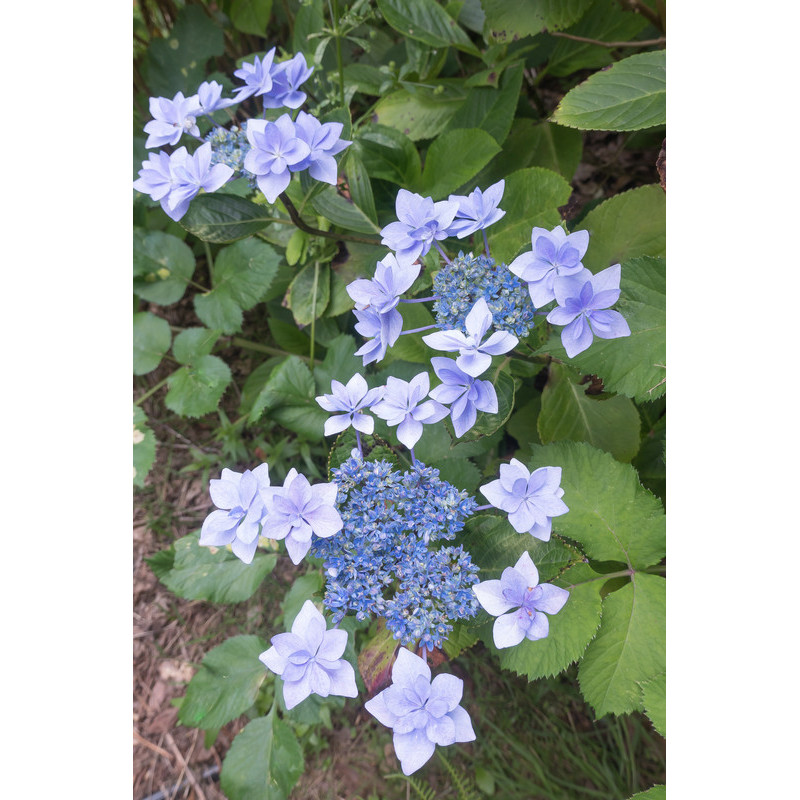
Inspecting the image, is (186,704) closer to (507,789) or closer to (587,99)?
(507,789)

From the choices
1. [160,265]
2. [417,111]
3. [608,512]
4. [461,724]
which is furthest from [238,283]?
[461,724]

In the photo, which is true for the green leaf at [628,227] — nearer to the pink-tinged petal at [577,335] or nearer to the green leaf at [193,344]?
the pink-tinged petal at [577,335]

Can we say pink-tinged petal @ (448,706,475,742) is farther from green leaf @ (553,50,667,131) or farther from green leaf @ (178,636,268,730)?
green leaf @ (553,50,667,131)

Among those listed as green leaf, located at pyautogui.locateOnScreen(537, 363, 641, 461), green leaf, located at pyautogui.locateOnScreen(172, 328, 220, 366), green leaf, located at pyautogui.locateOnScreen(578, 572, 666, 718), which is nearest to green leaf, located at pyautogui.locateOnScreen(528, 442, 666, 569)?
green leaf, located at pyautogui.locateOnScreen(578, 572, 666, 718)

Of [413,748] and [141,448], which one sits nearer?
[413,748]

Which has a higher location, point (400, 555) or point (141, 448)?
point (400, 555)

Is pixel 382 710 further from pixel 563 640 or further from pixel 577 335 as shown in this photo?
pixel 577 335

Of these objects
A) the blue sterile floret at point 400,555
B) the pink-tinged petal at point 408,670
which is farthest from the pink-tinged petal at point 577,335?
the pink-tinged petal at point 408,670

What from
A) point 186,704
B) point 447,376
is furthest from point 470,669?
point 447,376
